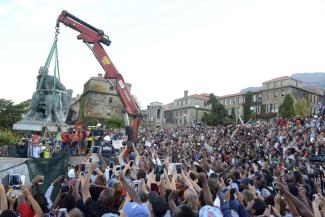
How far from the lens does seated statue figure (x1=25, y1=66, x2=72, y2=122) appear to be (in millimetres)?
18203

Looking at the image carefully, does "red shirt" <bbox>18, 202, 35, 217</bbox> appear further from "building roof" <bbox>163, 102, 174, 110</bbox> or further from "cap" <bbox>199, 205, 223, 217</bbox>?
"building roof" <bbox>163, 102, 174, 110</bbox>

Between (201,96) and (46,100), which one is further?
(201,96)

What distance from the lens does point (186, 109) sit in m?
109

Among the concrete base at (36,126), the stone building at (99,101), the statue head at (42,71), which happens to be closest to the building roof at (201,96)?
the stone building at (99,101)

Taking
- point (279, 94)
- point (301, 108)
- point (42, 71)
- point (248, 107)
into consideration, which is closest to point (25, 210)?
point (42, 71)

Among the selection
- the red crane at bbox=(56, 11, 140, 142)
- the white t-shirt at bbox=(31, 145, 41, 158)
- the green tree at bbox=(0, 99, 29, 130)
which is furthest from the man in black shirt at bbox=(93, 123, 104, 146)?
the green tree at bbox=(0, 99, 29, 130)

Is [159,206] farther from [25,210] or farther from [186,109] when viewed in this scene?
[186,109]

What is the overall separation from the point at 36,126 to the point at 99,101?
218ft

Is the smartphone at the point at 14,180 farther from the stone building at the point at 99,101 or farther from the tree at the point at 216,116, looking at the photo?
the stone building at the point at 99,101

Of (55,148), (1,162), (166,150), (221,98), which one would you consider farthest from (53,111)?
(221,98)

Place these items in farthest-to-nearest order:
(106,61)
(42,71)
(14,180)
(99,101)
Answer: (99,101)
(106,61)
(42,71)
(14,180)

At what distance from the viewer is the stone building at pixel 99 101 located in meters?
82.7

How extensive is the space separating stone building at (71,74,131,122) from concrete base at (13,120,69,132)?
Answer: 208 feet

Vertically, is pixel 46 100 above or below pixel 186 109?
below
